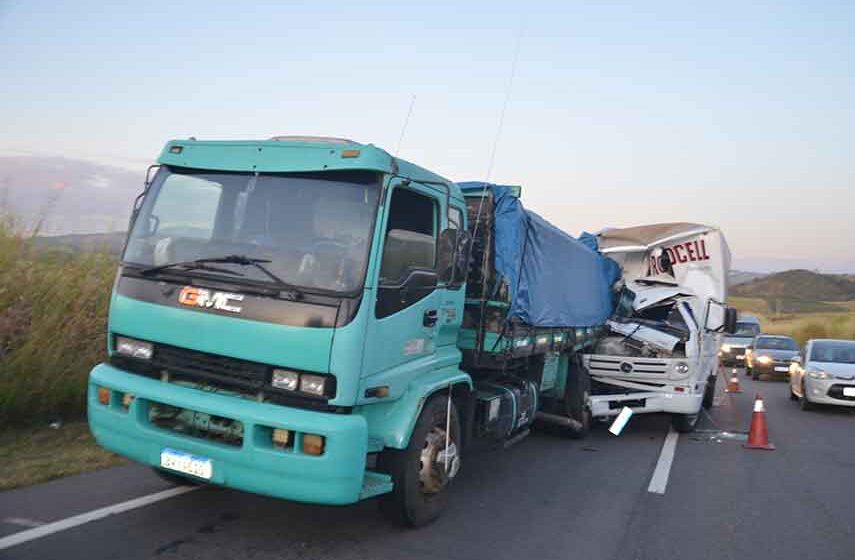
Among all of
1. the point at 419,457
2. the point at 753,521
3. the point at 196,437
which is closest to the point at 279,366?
the point at 196,437

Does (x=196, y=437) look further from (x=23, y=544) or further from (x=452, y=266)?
(x=452, y=266)

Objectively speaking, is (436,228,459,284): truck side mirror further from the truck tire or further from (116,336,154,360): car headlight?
the truck tire

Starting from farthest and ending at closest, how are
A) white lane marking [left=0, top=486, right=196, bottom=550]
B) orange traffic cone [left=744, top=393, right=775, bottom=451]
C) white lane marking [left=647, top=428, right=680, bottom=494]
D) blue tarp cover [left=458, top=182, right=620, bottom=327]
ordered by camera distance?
orange traffic cone [left=744, top=393, right=775, bottom=451]
white lane marking [left=647, top=428, right=680, bottom=494]
blue tarp cover [left=458, top=182, right=620, bottom=327]
white lane marking [left=0, top=486, right=196, bottom=550]

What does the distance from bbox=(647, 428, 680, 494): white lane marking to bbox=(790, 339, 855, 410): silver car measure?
4.81 m

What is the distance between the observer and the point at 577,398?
9.55 m

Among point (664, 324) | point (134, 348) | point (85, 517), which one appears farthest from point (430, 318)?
point (664, 324)

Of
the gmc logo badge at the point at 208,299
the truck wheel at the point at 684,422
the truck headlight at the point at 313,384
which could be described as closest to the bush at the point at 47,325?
the gmc logo badge at the point at 208,299

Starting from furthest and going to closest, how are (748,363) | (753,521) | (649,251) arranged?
(748,363) < (649,251) < (753,521)

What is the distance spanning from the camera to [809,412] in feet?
46.2

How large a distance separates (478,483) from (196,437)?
307 cm

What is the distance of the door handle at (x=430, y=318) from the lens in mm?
5401

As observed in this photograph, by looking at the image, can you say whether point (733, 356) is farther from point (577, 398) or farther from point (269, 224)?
point (269, 224)

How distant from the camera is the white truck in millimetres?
10070

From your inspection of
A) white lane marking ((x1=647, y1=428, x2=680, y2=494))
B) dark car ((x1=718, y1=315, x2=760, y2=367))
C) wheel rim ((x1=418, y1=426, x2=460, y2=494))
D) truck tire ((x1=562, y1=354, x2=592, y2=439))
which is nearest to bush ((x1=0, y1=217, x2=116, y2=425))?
wheel rim ((x1=418, y1=426, x2=460, y2=494))
